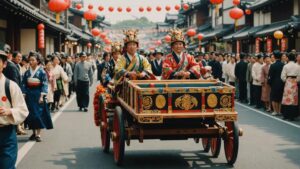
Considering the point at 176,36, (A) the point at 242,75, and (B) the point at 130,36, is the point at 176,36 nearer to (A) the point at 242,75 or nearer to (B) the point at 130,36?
(B) the point at 130,36

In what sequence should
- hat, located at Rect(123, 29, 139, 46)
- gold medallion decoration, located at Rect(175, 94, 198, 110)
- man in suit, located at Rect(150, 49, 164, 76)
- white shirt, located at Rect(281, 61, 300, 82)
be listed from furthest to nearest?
man in suit, located at Rect(150, 49, 164, 76)
white shirt, located at Rect(281, 61, 300, 82)
hat, located at Rect(123, 29, 139, 46)
gold medallion decoration, located at Rect(175, 94, 198, 110)

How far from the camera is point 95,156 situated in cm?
956

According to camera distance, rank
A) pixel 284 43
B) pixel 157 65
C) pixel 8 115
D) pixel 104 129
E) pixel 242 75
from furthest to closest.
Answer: pixel 284 43 < pixel 242 75 < pixel 157 65 < pixel 104 129 < pixel 8 115

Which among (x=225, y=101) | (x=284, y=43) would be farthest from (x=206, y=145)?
(x=284, y=43)

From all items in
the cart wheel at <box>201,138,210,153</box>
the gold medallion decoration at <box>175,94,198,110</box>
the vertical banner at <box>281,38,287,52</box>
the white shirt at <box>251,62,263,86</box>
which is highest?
the vertical banner at <box>281,38,287,52</box>

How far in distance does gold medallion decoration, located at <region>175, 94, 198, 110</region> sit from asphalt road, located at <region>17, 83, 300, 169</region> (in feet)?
3.44

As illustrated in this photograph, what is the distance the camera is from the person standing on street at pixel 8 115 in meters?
5.49

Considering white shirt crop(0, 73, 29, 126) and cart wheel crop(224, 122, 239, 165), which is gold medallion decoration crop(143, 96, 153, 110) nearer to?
cart wheel crop(224, 122, 239, 165)

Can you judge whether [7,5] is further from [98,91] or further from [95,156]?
[95,156]

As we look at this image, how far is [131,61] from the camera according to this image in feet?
31.6

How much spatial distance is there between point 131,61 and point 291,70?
679cm

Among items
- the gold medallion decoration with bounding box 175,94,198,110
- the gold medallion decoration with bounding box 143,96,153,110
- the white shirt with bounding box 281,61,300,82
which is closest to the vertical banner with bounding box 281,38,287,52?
the white shirt with bounding box 281,61,300,82

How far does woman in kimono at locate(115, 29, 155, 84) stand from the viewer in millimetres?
9602

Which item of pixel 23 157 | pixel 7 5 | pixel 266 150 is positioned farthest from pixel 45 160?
pixel 7 5
